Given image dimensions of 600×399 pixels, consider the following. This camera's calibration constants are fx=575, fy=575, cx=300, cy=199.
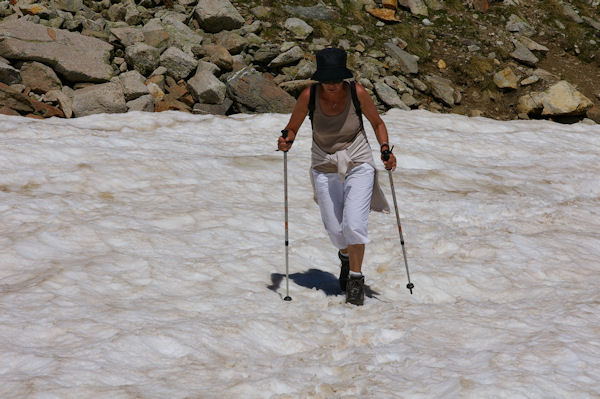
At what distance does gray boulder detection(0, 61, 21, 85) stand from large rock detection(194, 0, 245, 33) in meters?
7.79

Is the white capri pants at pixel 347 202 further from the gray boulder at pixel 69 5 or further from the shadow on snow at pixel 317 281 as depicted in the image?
the gray boulder at pixel 69 5

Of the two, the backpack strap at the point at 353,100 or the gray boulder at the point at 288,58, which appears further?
the gray boulder at the point at 288,58

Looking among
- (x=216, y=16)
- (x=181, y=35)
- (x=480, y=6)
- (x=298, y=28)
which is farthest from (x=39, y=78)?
(x=480, y=6)

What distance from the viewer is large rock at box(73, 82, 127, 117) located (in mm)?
16297

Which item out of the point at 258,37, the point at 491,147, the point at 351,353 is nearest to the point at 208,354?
the point at 351,353

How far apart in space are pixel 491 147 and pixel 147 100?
32.8 feet

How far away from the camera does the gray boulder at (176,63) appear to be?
1945 cm

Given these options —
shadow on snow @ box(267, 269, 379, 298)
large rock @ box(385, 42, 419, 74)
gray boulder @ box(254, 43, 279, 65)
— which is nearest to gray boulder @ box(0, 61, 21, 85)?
gray boulder @ box(254, 43, 279, 65)

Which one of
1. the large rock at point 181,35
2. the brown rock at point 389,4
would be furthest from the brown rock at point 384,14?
the large rock at point 181,35

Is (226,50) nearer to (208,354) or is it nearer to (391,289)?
(391,289)

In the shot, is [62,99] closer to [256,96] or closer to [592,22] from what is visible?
[256,96]

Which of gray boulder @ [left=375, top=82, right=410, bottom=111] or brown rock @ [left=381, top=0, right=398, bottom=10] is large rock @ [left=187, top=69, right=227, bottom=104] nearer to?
gray boulder @ [left=375, top=82, right=410, bottom=111]

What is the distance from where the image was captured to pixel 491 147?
614 inches

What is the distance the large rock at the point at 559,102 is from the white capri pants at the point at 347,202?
1683 centimetres
